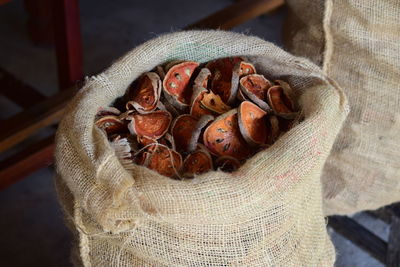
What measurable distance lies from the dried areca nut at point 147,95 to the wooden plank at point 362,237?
650 mm

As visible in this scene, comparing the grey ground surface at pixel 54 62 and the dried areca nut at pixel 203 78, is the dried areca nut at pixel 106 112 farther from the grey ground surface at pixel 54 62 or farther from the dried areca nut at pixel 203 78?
the grey ground surface at pixel 54 62

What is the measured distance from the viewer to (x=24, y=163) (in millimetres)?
1571

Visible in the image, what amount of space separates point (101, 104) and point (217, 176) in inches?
10.5

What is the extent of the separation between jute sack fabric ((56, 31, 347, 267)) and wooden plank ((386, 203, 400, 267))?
41 cm

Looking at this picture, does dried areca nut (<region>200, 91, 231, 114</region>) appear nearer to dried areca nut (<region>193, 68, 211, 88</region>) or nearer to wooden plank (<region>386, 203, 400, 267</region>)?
dried areca nut (<region>193, 68, 211, 88</region>)

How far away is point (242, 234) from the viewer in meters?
0.90

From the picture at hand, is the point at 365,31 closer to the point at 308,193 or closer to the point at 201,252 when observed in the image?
the point at 308,193

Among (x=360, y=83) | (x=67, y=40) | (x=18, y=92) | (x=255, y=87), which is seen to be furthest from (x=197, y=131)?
(x=18, y=92)

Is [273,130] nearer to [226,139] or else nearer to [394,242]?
[226,139]

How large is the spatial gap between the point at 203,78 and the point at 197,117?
76mm

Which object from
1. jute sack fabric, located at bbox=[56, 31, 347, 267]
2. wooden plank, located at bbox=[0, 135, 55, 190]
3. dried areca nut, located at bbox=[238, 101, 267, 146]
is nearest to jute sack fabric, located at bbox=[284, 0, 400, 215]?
jute sack fabric, located at bbox=[56, 31, 347, 267]

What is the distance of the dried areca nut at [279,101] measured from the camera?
109cm

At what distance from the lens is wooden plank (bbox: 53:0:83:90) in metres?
1.59

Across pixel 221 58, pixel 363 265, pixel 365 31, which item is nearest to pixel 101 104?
pixel 221 58
